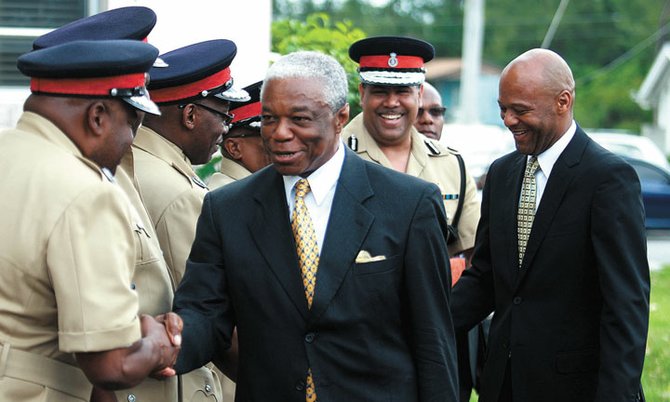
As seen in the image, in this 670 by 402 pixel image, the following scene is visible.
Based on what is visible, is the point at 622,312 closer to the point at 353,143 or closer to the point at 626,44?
the point at 353,143

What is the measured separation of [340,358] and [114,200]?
1.00 m

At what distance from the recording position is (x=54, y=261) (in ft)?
11.0

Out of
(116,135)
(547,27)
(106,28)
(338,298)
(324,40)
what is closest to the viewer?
(116,135)

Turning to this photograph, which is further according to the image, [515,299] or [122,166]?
[515,299]

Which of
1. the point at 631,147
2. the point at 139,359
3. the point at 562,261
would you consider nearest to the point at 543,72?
the point at 562,261

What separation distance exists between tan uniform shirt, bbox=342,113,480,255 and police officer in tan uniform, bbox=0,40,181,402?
2.60 meters

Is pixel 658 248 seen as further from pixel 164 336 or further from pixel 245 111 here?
pixel 164 336

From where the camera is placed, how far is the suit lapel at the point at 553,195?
489 centimetres

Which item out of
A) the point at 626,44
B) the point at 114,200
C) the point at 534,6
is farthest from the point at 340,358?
the point at 534,6

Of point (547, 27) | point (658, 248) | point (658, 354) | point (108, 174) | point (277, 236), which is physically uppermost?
point (108, 174)

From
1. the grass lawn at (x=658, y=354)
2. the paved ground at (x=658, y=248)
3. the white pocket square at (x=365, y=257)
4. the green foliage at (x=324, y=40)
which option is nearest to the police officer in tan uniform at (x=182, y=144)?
the white pocket square at (x=365, y=257)

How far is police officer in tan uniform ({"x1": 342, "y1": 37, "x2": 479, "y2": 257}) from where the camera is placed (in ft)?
20.2

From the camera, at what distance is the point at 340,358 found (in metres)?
3.96

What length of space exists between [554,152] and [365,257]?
137cm
